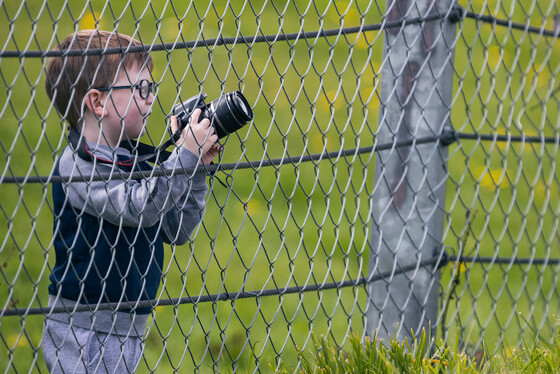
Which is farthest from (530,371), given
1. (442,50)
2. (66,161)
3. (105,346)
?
(66,161)

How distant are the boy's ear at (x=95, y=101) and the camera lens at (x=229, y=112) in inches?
11.4

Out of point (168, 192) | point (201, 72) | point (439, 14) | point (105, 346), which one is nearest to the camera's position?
point (168, 192)

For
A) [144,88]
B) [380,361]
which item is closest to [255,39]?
[144,88]

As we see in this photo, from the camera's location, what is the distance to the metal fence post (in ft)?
8.00

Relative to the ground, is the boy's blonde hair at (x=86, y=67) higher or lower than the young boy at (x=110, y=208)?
higher

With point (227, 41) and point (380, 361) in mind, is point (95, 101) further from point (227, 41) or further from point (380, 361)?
point (380, 361)

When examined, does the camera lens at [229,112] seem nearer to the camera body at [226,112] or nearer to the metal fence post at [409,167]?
the camera body at [226,112]

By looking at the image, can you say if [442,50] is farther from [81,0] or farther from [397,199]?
[81,0]

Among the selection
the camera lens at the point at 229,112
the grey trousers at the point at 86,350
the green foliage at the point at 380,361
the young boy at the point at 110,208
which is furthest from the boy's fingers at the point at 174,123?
the green foliage at the point at 380,361

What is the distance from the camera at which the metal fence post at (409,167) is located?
96.0 inches

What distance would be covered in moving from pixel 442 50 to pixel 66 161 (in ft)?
3.77

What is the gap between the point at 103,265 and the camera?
2172 millimetres

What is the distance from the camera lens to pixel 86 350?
7.07ft

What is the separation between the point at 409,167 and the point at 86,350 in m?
1.07
